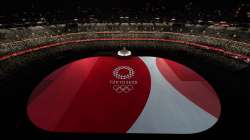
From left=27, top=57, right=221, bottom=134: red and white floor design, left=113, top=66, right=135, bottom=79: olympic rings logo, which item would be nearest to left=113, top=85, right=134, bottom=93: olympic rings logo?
left=27, top=57, right=221, bottom=134: red and white floor design

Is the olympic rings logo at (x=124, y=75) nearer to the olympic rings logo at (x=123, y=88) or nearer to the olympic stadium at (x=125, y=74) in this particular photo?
the olympic stadium at (x=125, y=74)

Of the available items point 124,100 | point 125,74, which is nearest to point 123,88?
point 124,100

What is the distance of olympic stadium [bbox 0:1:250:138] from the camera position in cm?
1429

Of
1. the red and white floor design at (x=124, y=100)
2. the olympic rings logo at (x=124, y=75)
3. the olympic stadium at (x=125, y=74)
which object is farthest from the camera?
the olympic rings logo at (x=124, y=75)

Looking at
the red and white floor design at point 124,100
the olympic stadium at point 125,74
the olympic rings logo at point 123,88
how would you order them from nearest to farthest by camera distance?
the red and white floor design at point 124,100 < the olympic stadium at point 125,74 < the olympic rings logo at point 123,88

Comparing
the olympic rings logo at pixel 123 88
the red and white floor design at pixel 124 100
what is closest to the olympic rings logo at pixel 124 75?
the red and white floor design at pixel 124 100

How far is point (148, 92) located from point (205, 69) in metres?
7.55

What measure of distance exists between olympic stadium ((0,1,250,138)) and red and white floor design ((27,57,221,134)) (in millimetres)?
69

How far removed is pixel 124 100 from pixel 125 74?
12.1ft

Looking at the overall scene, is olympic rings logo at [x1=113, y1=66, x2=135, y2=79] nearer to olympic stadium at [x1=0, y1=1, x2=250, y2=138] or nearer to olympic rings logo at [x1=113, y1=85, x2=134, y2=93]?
olympic stadium at [x1=0, y1=1, x2=250, y2=138]

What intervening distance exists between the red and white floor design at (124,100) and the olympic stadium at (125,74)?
7cm

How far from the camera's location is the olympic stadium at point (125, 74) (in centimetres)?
1429

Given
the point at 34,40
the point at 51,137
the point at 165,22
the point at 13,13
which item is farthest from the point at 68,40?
the point at 51,137

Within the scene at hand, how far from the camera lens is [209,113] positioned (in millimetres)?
15211
